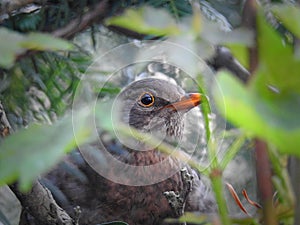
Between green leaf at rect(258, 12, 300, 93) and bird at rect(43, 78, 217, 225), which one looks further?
bird at rect(43, 78, 217, 225)

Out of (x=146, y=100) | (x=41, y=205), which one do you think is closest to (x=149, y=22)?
(x=41, y=205)

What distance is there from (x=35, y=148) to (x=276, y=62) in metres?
0.12

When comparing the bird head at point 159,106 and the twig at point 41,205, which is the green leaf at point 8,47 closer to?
the twig at point 41,205

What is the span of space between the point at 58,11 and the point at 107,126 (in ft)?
2.84

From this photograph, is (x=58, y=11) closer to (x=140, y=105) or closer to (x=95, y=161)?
(x=95, y=161)

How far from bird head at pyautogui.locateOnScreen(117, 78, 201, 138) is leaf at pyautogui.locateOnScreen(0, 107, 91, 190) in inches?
33.5

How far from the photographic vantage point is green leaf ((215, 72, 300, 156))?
0.81ft

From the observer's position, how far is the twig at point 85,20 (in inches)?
42.1

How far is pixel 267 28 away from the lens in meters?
0.26

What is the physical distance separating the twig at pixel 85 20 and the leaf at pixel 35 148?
0.79m

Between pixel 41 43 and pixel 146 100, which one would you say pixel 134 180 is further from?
pixel 41 43

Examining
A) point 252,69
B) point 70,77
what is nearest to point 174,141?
point 70,77

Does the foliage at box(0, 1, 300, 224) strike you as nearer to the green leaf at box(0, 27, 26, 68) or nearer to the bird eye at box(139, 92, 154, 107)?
the green leaf at box(0, 27, 26, 68)

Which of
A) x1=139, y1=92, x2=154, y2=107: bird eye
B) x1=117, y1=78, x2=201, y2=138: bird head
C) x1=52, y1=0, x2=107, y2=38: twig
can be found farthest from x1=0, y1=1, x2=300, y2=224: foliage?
x1=139, y1=92, x2=154, y2=107: bird eye
